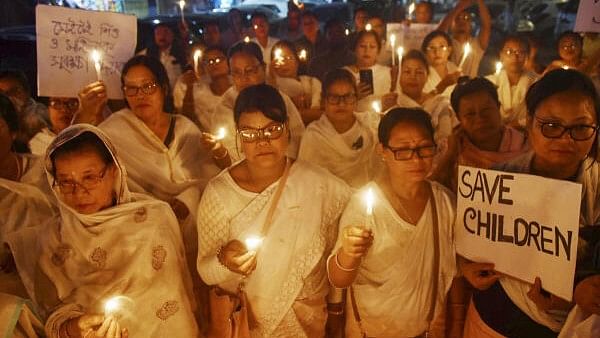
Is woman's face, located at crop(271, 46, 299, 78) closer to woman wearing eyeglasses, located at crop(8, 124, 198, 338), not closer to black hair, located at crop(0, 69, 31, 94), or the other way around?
black hair, located at crop(0, 69, 31, 94)

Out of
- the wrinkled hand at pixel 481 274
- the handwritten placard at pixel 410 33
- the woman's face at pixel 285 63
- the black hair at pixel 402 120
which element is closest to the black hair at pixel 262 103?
the black hair at pixel 402 120

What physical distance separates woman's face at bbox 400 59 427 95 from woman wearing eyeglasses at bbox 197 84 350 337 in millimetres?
2559

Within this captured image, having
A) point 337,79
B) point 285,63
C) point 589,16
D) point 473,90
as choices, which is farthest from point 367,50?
point 473,90

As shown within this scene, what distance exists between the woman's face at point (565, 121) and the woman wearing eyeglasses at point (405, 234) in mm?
497

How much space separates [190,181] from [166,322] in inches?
44.3

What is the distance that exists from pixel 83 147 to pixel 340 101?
85.1 inches

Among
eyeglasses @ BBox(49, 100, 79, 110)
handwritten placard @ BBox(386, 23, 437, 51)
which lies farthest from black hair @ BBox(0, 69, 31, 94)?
handwritten placard @ BBox(386, 23, 437, 51)

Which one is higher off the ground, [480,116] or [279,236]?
[480,116]

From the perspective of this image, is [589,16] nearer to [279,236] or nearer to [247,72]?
[247,72]

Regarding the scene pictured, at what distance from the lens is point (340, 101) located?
3963mm

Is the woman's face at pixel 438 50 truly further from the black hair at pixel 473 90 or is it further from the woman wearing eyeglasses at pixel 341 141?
the black hair at pixel 473 90

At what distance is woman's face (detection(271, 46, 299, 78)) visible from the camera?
5.77 meters

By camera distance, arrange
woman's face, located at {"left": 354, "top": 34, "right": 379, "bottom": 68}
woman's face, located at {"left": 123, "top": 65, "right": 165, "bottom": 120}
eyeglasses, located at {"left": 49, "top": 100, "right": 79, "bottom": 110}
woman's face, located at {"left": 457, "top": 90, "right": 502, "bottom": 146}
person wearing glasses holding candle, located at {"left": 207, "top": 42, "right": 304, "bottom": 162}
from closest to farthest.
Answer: woman's face, located at {"left": 457, "top": 90, "right": 502, "bottom": 146}, woman's face, located at {"left": 123, "top": 65, "right": 165, "bottom": 120}, eyeglasses, located at {"left": 49, "top": 100, "right": 79, "bottom": 110}, person wearing glasses holding candle, located at {"left": 207, "top": 42, "right": 304, "bottom": 162}, woman's face, located at {"left": 354, "top": 34, "right": 379, "bottom": 68}

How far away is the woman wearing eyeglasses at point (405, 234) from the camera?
239 cm
